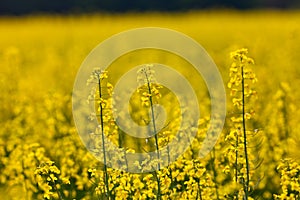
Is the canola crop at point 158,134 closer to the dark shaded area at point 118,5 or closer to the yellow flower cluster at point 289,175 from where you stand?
the yellow flower cluster at point 289,175

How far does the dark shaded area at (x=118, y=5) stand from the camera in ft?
99.2

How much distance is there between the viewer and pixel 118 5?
3088 cm

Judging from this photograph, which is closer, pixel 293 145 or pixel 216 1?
pixel 293 145

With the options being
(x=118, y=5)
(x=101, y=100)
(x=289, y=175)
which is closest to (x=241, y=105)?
(x=289, y=175)

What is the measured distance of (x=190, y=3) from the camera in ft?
103

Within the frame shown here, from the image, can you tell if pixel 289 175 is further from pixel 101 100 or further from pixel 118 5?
pixel 118 5

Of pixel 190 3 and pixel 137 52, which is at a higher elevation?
pixel 190 3

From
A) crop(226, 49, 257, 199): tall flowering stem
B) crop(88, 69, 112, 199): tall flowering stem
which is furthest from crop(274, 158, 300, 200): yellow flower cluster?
crop(88, 69, 112, 199): tall flowering stem

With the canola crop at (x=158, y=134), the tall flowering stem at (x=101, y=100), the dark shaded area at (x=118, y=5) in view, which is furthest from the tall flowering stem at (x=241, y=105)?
the dark shaded area at (x=118, y=5)

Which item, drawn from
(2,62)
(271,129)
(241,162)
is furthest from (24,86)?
(241,162)

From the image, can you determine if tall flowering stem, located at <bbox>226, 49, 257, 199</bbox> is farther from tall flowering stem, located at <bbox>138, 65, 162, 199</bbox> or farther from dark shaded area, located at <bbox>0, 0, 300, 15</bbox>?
dark shaded area, located at <bbox>0, 0, 300, 15</bbox>

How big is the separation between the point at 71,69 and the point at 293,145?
6.65 metres

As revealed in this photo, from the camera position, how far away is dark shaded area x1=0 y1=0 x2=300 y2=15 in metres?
30.2

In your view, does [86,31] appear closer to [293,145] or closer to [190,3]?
[190,3]
